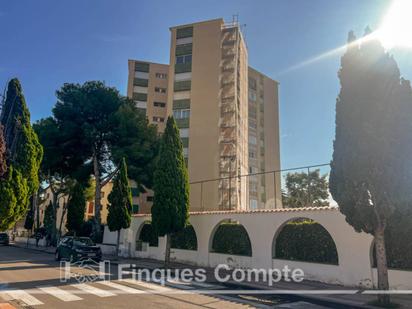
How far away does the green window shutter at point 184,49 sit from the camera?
38.5 metres

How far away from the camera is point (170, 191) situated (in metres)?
17.3

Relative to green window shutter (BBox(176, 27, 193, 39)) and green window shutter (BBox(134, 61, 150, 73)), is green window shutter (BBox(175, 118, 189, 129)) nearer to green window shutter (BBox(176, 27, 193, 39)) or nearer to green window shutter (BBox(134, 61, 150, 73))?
green window shutter (BBox(176, 27, 193, 39))

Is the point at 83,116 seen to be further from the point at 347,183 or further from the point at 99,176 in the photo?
the point at 347,183

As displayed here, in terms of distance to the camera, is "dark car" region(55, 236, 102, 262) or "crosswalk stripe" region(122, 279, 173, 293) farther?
"dark car" region(55, 236, 102, 262)

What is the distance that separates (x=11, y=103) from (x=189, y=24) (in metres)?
33.3

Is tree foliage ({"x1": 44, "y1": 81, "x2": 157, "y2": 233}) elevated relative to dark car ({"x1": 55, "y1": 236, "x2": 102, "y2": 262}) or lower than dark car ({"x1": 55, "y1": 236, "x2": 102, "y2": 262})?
elevated

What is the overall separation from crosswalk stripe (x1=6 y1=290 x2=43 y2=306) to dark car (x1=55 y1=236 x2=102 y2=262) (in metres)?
7.75

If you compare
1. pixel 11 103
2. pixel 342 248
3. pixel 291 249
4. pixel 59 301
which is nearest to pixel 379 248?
pixel 342 248

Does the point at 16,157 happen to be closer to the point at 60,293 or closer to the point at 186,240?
the point at 60,293

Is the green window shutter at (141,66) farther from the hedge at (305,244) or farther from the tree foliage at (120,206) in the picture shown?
the hedge at (305,244)

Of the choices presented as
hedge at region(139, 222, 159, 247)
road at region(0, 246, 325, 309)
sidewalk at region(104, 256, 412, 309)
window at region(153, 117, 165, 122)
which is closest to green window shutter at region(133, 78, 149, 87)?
window at region(153, 117, 165, 122)

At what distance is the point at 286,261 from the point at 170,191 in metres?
6.75

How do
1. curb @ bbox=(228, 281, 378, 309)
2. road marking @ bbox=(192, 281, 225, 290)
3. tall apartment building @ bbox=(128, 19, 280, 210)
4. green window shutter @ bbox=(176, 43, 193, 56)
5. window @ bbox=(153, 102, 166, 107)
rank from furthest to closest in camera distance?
window @ bbox=(153, 102, 166, 107) → green window shutter @ bbox=(176, 43, 193, 56) → tall apartment building @ bbox=(128, 19, 280, 210) → road marking @ bbox=(192, 281, 225, 290) → curb @ bbox=(228, 281, 378, 309)

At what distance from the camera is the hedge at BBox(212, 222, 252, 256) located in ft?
54.1
